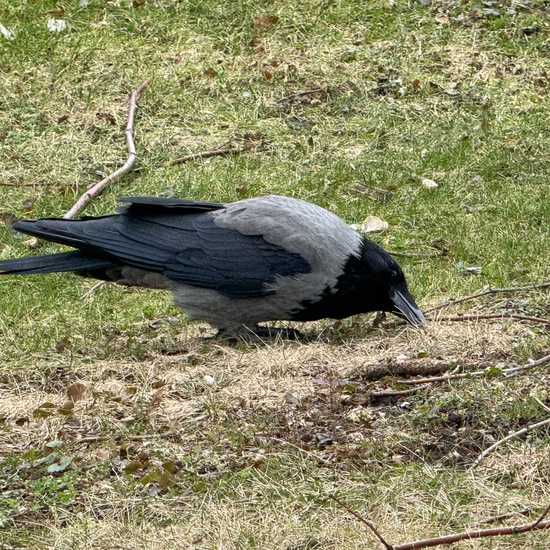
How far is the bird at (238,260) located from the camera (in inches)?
250

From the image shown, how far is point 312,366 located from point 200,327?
139 centimetres

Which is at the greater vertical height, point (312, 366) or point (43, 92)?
point (43, 92)

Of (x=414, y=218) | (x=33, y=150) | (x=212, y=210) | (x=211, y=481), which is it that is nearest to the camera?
(x=211, y=481)

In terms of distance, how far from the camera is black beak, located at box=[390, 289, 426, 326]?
632 cm

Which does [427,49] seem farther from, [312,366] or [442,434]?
[442,434]

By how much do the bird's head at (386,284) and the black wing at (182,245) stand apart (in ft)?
1.23

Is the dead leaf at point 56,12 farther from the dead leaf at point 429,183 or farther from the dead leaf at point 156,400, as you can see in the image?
the dead leaf at point 156,400

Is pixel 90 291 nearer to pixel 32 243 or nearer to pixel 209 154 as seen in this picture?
pixel 32 243

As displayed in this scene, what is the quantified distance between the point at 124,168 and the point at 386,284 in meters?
3.19

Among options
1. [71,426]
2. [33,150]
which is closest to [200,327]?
[71,426]

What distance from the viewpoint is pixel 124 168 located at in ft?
29.2

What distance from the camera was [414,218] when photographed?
820 cm

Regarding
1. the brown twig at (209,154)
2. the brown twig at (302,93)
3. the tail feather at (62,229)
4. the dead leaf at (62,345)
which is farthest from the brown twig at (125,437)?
the brown twig at (302,93)

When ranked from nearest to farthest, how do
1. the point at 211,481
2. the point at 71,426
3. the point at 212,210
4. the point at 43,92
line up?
the point at 211,481 → the point at 71,426 → the point at 212,210 → the point at 43,92
